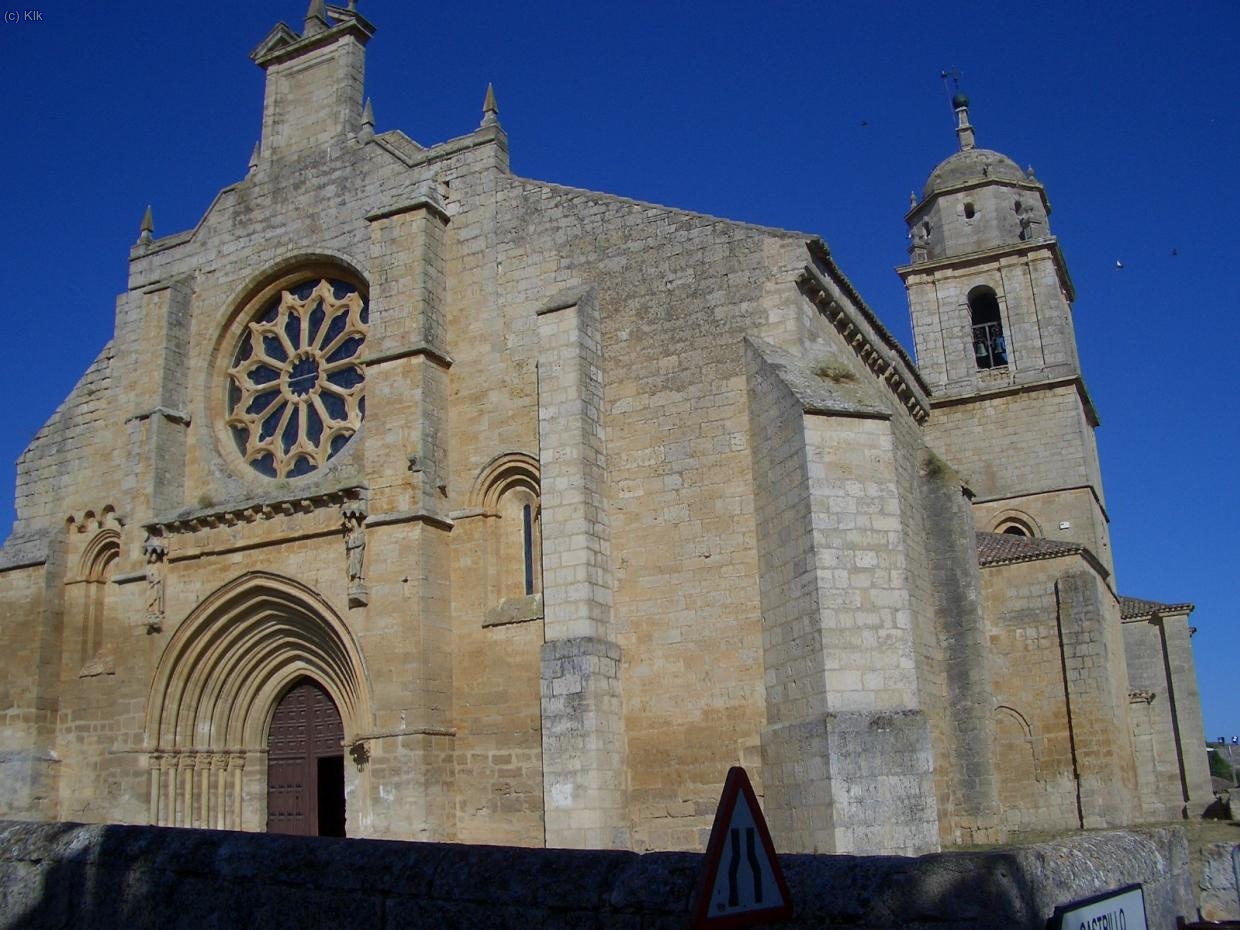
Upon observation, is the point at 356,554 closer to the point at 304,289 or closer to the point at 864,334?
the point at 304,289

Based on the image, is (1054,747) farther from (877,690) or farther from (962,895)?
(962,895)

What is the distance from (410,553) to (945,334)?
43.6 feet

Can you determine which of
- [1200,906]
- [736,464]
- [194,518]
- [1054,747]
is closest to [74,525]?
[194,518]

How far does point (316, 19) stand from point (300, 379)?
545 centimetres

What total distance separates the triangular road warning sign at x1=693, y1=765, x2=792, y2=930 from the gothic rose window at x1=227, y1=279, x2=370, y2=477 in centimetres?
1213

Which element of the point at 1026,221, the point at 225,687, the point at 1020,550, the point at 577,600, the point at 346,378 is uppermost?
the point at 1026,221

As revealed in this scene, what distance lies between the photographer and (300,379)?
15891mm

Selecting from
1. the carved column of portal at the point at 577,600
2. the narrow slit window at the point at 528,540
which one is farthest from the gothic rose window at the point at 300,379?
the carved column of portal at the point at 577,600

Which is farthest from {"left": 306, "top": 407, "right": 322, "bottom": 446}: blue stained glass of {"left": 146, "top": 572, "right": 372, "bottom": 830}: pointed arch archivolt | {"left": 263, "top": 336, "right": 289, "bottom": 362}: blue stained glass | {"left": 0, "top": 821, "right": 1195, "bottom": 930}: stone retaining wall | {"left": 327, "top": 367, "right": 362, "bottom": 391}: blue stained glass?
{"left": 0, "top": 821, "right": 1195, "bottom": 930}: stone retaining wall

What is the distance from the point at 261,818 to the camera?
48.3 ft

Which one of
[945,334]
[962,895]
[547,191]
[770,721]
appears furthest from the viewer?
[945,334]

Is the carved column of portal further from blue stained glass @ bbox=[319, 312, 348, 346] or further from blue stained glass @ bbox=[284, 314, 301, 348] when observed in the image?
blue stained glass @ bbox=[284, 314, 301, 348]

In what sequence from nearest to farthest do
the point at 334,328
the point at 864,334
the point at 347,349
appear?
the point at 864,334 < the point at 347,349 < the point at 334,328

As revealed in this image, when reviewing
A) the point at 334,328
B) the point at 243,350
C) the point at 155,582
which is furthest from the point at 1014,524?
the point at 155,582
